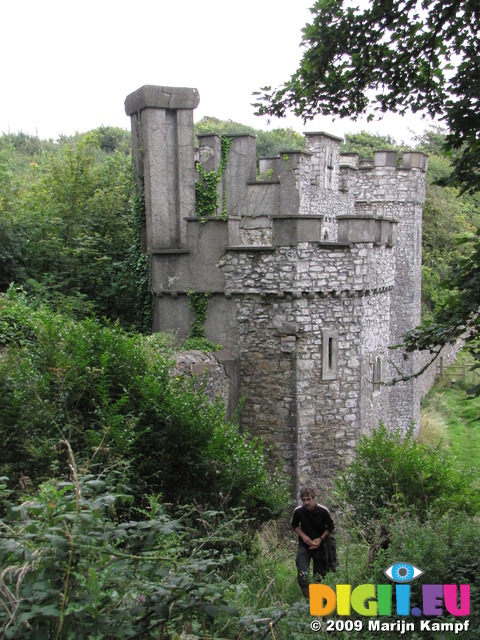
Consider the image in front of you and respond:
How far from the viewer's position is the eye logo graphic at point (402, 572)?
618 cm

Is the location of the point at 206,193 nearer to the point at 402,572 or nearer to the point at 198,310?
the point at 198,310

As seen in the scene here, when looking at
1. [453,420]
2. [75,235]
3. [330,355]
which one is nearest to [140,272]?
[75,235]

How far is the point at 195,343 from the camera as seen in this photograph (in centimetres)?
1146

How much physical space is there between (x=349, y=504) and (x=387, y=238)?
15.7ft

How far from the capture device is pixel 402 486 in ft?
31.4

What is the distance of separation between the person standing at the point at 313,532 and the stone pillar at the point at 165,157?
6250 mm

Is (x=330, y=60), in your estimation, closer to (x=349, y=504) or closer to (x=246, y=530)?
(x=246, y=530)

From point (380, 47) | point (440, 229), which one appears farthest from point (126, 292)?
point (440, 229)

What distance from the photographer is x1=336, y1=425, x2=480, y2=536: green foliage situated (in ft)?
30.2

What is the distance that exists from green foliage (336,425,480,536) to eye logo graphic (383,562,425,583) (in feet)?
9.26

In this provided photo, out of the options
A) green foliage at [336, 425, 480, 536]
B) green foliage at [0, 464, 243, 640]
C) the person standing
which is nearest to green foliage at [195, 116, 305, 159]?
green foliage at [336, 425, 480, 536]

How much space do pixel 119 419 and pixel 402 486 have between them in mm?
4599

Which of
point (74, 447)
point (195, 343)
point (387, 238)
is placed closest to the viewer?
point (74, 447)

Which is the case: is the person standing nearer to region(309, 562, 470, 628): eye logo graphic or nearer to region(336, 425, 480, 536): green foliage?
region(309, 562, 470, 628): eye logo graphic
